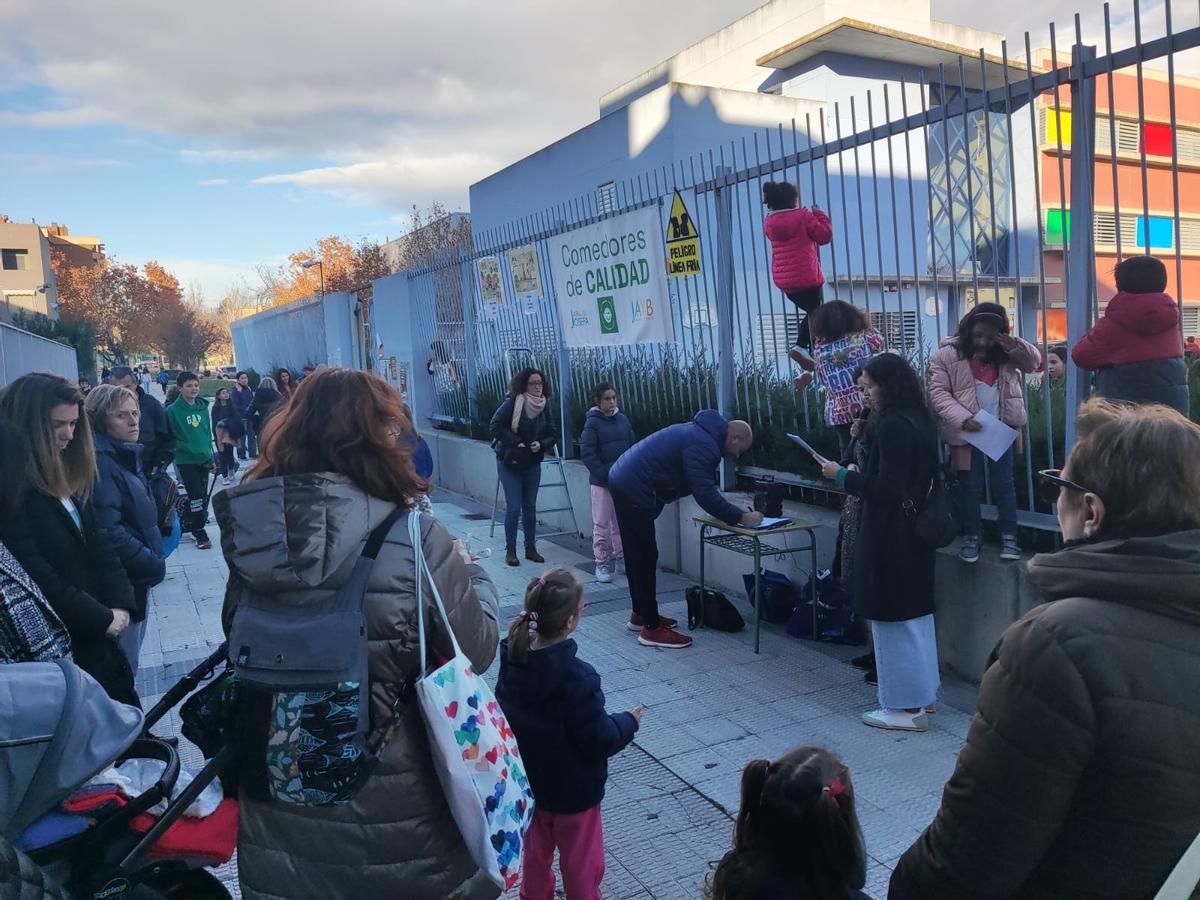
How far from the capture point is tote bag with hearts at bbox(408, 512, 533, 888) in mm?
1965

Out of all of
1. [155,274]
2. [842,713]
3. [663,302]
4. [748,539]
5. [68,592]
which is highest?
[155,274]

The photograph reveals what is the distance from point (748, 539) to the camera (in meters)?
5.95

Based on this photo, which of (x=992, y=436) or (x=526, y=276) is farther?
(x=526, y=276)

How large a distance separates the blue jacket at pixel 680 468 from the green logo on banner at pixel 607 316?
8.86 feet

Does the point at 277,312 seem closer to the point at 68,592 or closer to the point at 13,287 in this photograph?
the point at 68,592

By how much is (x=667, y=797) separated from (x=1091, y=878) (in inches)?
100

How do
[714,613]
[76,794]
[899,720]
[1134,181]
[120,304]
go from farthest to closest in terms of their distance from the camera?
[120,304] → [1134,181] → [714,613] → [899,720] → [76,794]

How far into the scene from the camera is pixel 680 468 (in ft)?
18.3

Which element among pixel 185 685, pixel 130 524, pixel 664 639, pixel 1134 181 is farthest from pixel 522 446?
pixel 185 685

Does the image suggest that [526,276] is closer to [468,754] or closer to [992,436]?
[992,436]

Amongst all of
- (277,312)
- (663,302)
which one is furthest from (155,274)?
(663,302)

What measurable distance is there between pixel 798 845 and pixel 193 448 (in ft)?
28.0

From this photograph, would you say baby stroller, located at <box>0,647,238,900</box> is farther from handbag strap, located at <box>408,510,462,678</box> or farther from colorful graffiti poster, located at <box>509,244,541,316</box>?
colorful graffiti poster, located at <box>509,244,541,316</box>

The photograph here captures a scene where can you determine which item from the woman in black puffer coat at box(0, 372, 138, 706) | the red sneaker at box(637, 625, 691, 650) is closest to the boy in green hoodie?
the red sneaker at box(637, 625, 691, 650)
